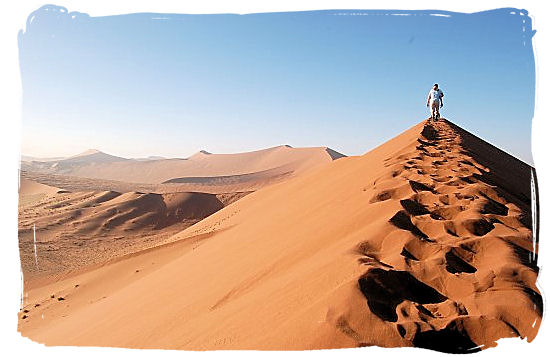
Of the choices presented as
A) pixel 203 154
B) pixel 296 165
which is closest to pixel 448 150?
pixel 296 165

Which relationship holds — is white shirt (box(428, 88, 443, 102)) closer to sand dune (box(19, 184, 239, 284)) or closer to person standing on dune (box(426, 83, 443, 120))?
person standing on dune (box(426, 83, 443, 120))

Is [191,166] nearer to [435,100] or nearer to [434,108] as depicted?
[434,108]

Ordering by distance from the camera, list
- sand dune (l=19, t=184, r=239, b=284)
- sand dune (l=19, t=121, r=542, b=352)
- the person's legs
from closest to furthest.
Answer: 1. sand dune (l=19, t=121, r=542, b=352)
2. the person's legs
3. sand dune (l=19, t=184, r=239, b=284)

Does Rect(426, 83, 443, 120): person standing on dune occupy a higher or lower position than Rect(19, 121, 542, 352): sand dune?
higher

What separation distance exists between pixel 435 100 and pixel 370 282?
29.4 ft

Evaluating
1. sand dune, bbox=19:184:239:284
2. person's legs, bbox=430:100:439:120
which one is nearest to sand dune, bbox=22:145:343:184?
sand dune, bbox=19:184:239:284

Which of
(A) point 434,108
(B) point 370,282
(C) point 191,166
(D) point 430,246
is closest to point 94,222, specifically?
(A) point 434,108

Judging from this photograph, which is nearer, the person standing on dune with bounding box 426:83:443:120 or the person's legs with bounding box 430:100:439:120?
the person standing on dune with bounding box 426:83:443:120

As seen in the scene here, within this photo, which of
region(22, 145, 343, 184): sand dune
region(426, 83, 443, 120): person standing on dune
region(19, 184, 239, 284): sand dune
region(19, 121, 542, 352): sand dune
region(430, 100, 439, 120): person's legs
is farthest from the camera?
region(22, 145, 343, 184): sand dune

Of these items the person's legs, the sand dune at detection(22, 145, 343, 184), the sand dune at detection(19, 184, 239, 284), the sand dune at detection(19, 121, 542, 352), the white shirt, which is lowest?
the sand dune at detection(22, 145, 343, 184)

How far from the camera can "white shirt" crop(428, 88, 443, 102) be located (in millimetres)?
9691

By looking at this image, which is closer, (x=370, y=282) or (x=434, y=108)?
(x=370, y=282)

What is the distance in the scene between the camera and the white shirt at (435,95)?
969 cm

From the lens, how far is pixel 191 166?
8006cm
